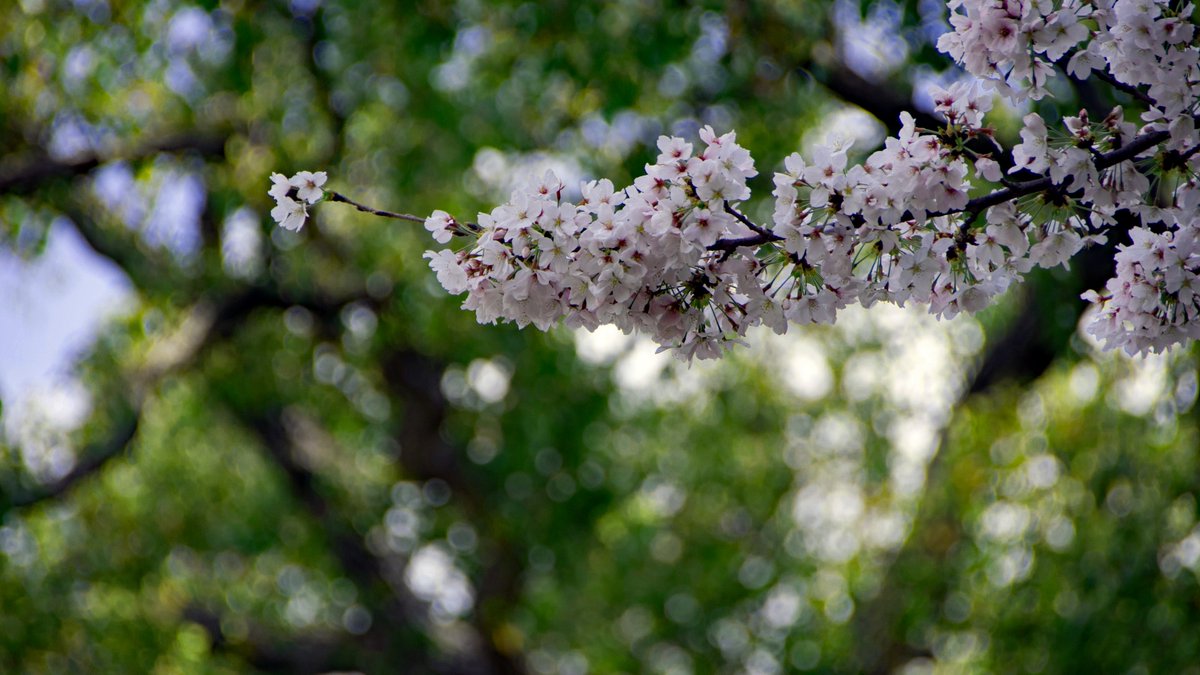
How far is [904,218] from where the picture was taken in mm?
2410

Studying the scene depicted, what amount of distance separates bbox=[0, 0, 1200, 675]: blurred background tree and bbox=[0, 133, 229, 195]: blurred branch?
29 mm

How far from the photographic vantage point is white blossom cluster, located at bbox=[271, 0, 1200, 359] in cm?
232

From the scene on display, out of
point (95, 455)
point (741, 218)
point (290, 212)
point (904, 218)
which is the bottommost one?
point (95, 455)

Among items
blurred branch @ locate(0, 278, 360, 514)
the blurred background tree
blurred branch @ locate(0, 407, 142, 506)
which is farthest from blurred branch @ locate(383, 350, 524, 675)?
blurred branch @ locate(0, 407, 142, 506)

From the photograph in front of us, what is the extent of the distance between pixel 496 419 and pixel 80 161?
3.85 metres

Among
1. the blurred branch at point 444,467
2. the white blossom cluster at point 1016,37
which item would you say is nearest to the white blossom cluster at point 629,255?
the white blossom cluster at point 1016,37

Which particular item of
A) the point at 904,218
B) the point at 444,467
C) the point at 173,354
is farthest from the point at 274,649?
the point at 904,218

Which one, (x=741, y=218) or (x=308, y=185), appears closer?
(x=741, y=218)

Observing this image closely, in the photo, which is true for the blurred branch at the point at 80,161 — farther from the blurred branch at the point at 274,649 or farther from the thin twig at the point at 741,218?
the thin twig at the point at 741,218

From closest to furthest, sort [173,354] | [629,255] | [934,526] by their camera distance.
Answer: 1. [629,255]
2. [173,354]
3. [934,526]

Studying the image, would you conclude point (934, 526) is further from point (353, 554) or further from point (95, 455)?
point (95, 455)

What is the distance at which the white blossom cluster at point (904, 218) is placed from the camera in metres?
2.32

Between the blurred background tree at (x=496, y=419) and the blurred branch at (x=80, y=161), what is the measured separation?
0.09ft

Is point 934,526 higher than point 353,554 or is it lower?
higher
